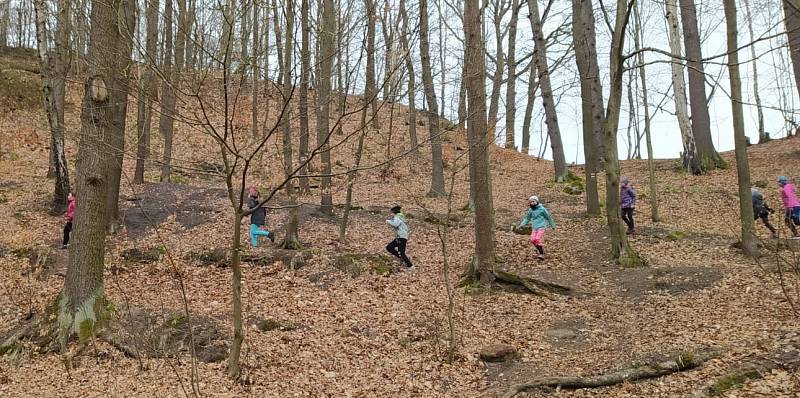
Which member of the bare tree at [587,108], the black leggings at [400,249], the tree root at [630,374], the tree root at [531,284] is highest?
the bare tree at [587,108]

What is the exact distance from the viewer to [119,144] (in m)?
6.84

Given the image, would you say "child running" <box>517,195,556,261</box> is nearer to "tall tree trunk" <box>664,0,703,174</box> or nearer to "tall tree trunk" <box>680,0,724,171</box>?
"tall tree trunk" <box>664,0,703,174</box>

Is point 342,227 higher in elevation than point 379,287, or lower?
higher

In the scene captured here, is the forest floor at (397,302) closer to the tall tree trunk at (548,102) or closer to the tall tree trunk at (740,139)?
the tall tree trunk at (740,139)

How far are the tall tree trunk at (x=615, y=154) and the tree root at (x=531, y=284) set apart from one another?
5.80 ft

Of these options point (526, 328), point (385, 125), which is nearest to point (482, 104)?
point (526, 328)

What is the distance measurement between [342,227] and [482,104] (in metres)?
5.07

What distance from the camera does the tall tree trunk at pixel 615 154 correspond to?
958 centimetres

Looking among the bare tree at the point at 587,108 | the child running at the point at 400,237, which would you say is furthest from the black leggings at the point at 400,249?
the bare tree at the point at 587,108

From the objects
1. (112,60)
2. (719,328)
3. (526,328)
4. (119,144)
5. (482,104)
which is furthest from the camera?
(482,104)

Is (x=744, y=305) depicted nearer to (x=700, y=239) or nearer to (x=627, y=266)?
(x=627, y=266)

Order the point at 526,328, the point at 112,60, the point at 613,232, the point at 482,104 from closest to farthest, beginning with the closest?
the point at 112,60, the point at 526,328, the point at 482,104, the point at 613,232

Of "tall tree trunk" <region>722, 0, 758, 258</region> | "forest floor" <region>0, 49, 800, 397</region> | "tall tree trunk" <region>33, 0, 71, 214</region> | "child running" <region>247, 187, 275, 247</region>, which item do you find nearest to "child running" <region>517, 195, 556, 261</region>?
"forest floor" <region>0, 49, 800, 397</region>

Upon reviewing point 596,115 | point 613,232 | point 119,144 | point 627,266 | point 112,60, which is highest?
point 596,115
